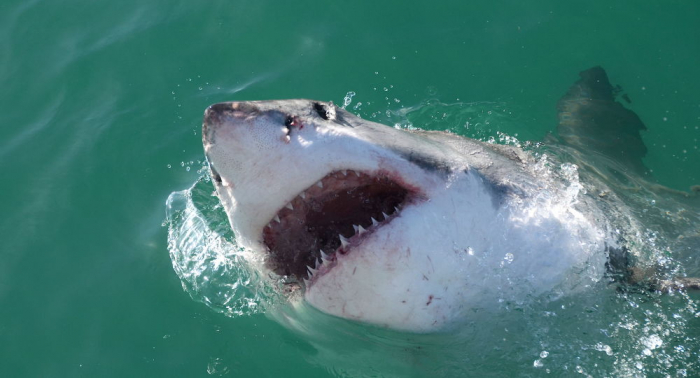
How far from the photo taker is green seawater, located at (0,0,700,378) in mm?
3994

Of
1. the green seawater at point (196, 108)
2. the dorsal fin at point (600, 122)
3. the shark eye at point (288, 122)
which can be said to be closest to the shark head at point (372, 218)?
the shark eye at point (288, 122)

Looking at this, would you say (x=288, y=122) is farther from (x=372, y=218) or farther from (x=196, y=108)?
(x=196, y=108)

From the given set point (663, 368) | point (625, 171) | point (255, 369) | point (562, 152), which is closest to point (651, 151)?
point (625, 171)

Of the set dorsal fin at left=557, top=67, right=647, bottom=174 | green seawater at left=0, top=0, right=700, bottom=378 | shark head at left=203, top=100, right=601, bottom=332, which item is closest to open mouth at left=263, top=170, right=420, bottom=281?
shark head at left=203, top=100, right=601, bottom=332

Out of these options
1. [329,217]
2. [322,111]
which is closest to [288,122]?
[322,111]

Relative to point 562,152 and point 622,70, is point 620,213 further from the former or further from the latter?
point 622,70

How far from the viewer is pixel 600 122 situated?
210 inches

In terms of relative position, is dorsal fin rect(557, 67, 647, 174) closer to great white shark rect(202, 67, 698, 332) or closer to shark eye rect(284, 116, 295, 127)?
great white shark rect(202, 67, 698, 332)

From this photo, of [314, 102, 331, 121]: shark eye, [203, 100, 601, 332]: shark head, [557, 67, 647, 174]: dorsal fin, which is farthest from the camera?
[557, 67, 647, 174]: dorsal fin

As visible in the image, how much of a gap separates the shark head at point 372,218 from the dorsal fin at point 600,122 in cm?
253

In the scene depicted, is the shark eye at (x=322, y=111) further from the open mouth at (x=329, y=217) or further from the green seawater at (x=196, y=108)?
the green seawater at (x=196, y=108)

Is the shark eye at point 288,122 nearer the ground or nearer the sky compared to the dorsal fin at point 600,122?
nearer the sky

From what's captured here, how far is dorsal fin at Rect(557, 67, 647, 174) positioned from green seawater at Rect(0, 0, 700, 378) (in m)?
0.16

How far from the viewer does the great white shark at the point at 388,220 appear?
244 centimetres
